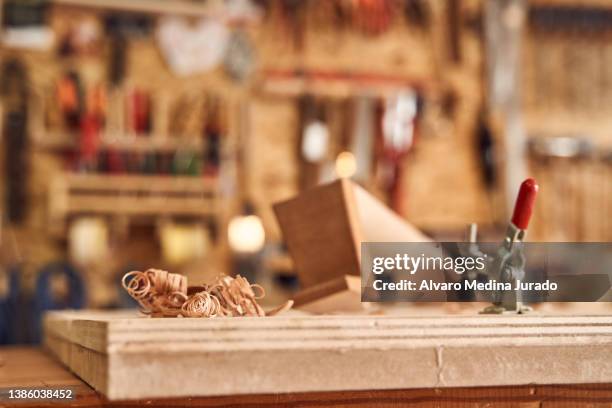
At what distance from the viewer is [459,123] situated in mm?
6648

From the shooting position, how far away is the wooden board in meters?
1.17

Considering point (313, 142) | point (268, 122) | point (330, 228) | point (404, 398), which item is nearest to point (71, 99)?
point (268, 122)

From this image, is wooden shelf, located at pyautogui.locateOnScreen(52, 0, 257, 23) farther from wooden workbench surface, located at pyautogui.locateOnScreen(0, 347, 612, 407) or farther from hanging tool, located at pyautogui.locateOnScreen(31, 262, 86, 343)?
wooden workbench surface, located at pyautogui.locateOnScreen(0, 347, 612, 407)

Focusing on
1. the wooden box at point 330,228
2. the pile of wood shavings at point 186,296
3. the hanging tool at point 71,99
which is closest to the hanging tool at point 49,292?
the hanging tool at point 71,99

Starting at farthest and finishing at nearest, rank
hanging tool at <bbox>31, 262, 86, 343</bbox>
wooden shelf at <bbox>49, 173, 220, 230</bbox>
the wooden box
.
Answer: wooden shelf at <bbox>49, 173, 220, 230</bbox>
hanging tool at <bbox>31, 262, 86, 343</bbox>
the wooden box

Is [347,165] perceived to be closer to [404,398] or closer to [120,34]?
[120,34]

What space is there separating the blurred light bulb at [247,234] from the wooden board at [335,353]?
14.3 ft

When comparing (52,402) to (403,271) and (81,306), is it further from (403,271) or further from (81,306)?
(81,306)

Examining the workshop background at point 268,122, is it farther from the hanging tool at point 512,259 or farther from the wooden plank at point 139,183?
the hanging tool at point 512,259

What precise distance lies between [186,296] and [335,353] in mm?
271

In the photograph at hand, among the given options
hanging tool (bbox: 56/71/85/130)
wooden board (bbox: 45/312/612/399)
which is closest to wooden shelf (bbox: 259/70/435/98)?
hanging tool (bbox: 56/71/85/130)

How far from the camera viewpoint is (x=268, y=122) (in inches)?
248

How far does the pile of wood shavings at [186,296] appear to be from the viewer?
1.36m

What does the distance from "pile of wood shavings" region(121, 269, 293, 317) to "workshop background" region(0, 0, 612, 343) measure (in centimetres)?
366
